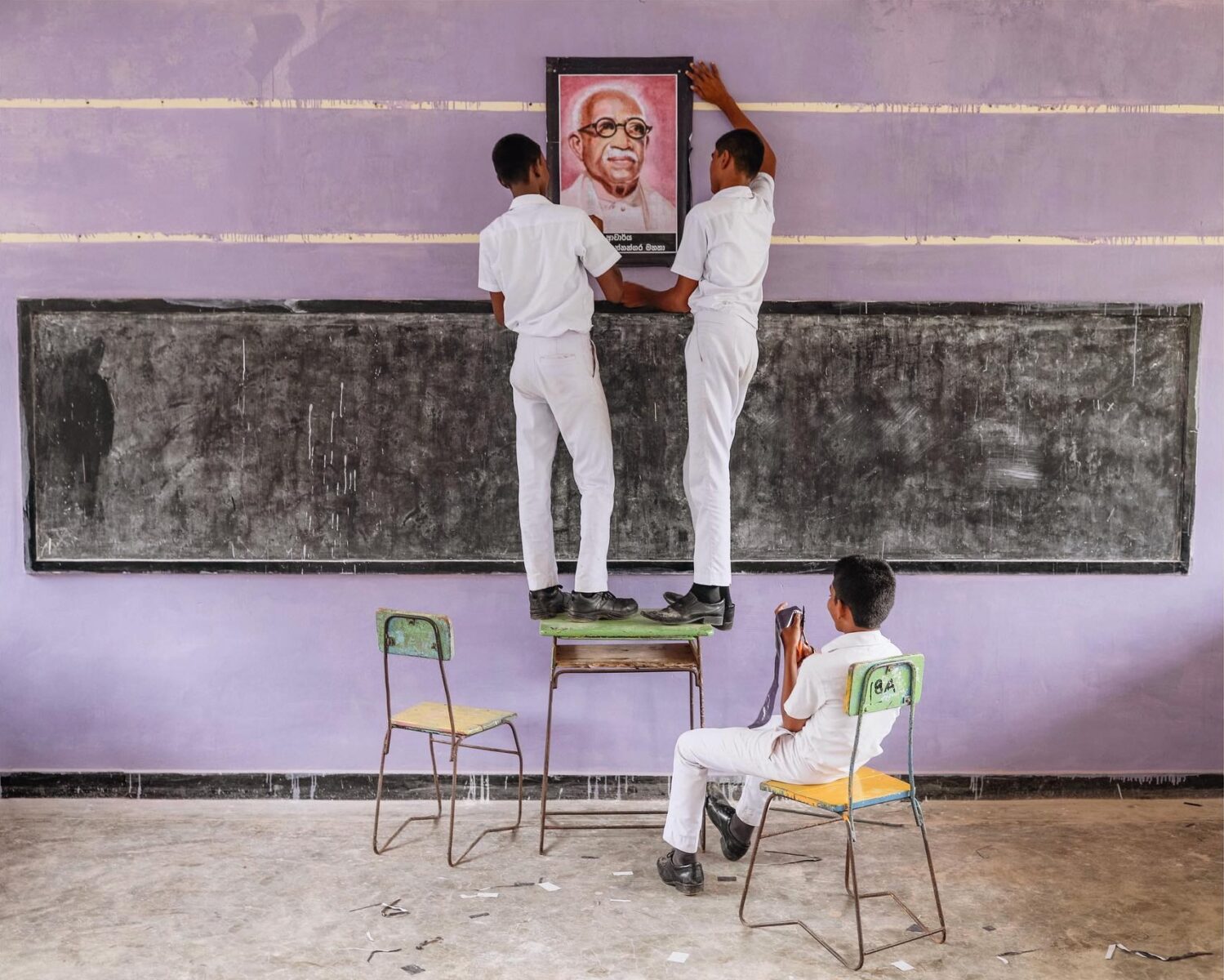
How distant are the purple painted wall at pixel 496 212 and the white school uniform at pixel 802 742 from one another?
86cm

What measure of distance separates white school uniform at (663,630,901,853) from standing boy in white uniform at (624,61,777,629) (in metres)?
0.54

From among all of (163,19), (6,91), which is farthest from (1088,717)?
(6,91)

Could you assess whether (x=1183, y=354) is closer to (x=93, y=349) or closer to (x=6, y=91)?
(x=93, y=349)

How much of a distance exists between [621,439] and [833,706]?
1.58m

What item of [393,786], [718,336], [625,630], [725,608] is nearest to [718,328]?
[718,336]

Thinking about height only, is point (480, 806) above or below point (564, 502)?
below

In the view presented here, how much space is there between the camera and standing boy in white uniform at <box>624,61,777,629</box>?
369 centimetres

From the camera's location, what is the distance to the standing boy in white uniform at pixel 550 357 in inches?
144

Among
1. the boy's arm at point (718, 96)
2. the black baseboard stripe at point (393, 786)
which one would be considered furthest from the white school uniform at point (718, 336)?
the black baseboard stripe at point (393, 786)

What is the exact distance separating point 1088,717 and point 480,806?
8.44ft

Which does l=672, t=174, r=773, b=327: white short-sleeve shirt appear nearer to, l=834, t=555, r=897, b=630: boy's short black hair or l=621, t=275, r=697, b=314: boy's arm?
l=621, t=275, r=697, b=314: boy's arm

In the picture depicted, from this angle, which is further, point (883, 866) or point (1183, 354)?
point (1183, 354)

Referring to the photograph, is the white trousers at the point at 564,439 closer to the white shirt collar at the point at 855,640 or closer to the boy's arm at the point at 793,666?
the boy's arm at the point at 793,666

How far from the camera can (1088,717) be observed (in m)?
4.26
